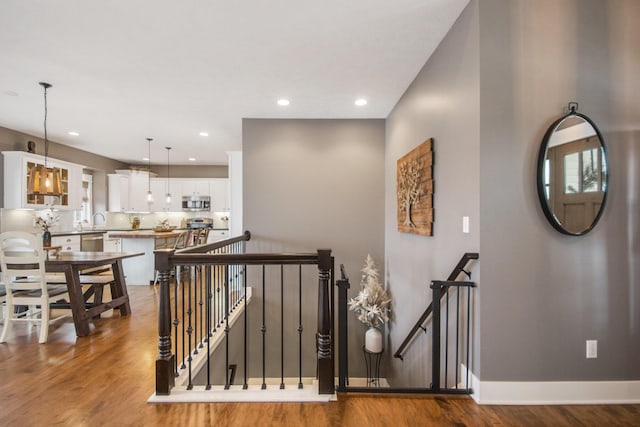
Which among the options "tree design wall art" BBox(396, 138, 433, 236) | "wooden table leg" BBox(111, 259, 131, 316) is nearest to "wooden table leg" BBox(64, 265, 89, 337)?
"wooden table leg" BBox(111, 259, 131, 316)

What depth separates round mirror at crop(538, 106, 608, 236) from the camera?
202 centimetres

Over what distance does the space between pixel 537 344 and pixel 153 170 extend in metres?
9.80

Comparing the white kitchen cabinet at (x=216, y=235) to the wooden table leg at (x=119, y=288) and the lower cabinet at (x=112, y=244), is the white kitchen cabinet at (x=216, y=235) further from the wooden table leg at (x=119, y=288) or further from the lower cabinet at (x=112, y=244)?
the wooden table leg at (x=119, y=288)

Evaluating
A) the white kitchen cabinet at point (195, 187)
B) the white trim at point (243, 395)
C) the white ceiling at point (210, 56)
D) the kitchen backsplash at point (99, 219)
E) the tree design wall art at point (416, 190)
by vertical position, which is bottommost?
the white trim at point (243, 395)

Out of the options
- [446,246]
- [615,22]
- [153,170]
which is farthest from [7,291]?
[153,170]

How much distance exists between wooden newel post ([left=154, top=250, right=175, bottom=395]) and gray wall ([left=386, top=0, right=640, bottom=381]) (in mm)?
2083

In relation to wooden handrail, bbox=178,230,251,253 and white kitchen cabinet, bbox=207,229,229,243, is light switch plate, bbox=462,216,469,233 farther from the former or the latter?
white kitchen cabinet, bbox=207,229,229,243

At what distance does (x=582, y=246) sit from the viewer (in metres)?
2.07

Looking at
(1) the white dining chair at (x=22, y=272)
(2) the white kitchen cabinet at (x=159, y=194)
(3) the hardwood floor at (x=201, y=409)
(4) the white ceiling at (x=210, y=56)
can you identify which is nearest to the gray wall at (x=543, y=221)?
(3) the hardwood floor at (x=201, y=409)

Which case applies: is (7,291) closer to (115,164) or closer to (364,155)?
(364,155)

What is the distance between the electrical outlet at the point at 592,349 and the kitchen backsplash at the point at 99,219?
315 inches

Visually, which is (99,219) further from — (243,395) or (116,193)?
(243,395)

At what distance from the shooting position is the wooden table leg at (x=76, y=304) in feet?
11.1

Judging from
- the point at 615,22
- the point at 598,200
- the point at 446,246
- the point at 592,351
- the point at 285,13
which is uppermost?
the point at 285,13
